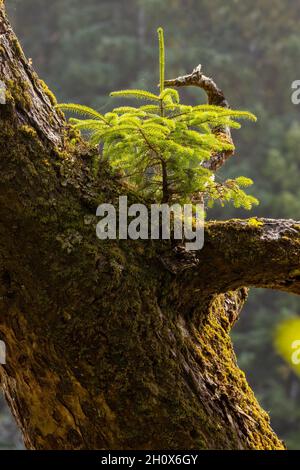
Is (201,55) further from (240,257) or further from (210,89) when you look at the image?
(240,257)

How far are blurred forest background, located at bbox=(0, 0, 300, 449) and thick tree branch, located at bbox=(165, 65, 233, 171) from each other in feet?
48.3

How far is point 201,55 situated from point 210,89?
17755 mm

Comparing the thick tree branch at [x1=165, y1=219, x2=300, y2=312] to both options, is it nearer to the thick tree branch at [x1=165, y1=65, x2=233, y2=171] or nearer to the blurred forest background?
the thick tree branch at [x1=165, y1=65, x2=233, y2=171]

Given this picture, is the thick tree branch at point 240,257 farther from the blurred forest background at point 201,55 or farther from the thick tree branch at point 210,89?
the blurred forest background at point 201,55

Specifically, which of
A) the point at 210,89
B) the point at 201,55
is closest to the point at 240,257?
the point at 210,89

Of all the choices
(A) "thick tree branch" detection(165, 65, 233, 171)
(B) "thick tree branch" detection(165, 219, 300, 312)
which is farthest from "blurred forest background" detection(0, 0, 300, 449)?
(B) "thick tree branch" detection(165, 219, 300, 312)

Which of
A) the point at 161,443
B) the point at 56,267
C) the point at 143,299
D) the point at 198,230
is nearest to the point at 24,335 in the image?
the point at 56,267

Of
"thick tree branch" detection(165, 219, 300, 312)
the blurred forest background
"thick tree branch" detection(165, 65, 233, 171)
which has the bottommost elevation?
"thick tree branch" detection(165, 219, 300, 312)

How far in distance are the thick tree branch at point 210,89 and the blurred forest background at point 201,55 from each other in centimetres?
1473

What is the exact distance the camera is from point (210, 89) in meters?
2.72

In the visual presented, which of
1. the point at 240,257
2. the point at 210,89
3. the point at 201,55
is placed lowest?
the point at 240,257

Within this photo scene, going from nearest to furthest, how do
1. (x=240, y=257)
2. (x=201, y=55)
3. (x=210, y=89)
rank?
(x=240, y=257) → (x=210, y=89) → (x=201, y=55)

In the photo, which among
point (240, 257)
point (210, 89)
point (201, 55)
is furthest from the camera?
point (201, 55)

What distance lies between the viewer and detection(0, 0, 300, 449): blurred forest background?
18609 millimetres
